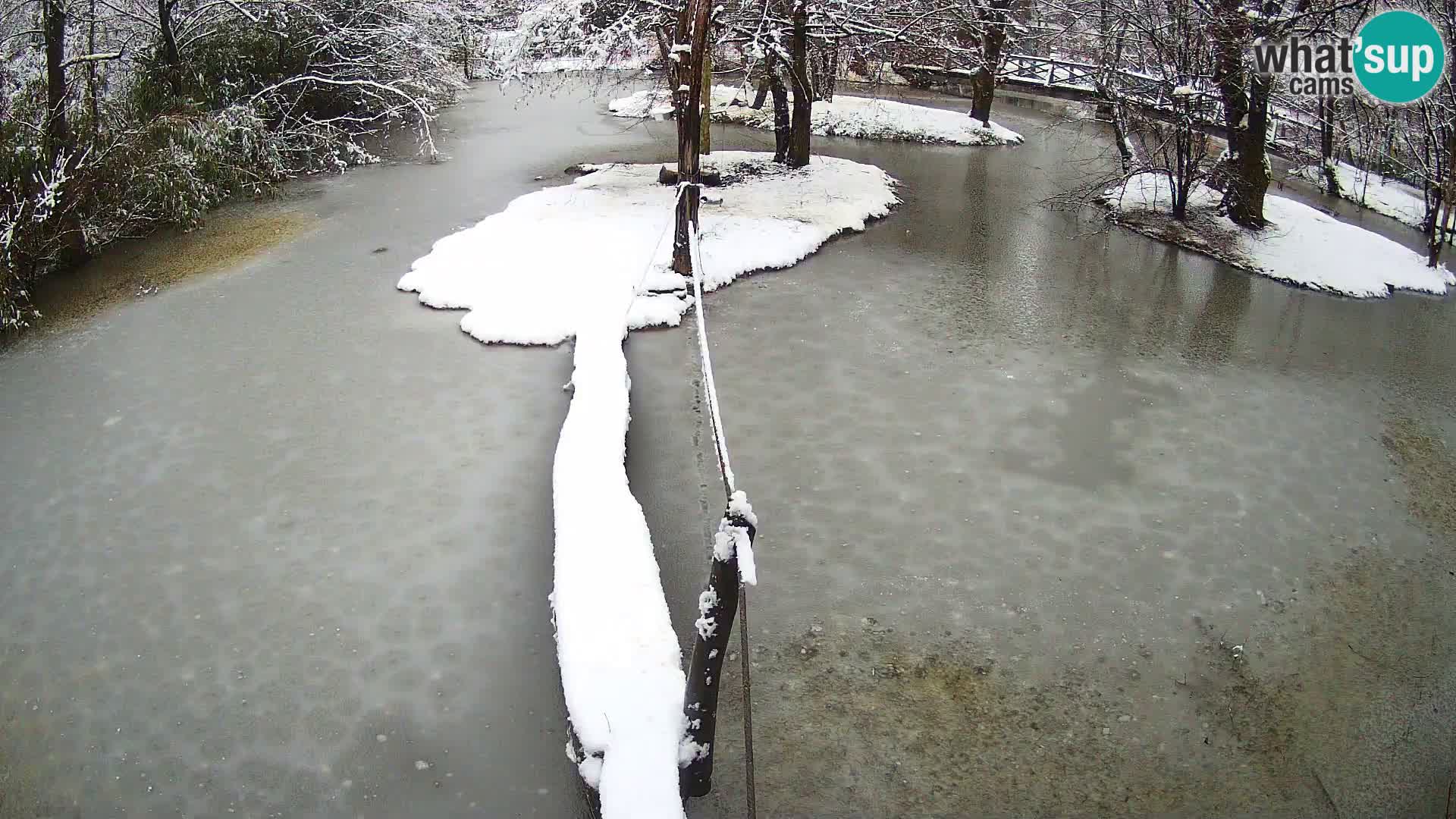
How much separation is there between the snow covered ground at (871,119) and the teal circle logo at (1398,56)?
699cm

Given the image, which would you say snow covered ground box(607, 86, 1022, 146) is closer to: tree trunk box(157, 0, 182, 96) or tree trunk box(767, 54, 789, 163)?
tree trunk box(767, 54, 789, 163)

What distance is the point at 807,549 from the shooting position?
5750 millimetres

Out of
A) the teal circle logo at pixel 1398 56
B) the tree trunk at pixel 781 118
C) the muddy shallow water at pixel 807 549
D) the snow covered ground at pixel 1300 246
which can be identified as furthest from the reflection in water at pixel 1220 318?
the tree trunk at pixel 781 118

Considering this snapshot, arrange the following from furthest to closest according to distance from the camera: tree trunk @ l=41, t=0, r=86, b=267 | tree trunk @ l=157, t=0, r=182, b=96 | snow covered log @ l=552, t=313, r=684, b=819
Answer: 1. tree trunk @ l=157, t=0, r=182, b=96
2. tree trunk @ l=41, t=0, r=86, b=267
3. snow covered log @ l=552, t=313, r=684, b=819

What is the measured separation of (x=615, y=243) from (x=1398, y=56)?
32.8 feet

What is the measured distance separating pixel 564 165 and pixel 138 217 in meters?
6.24

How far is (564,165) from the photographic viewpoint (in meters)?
15.3

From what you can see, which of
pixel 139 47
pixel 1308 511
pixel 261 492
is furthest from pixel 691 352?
pixel 139 47

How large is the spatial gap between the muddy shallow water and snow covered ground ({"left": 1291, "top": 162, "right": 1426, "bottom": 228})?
471 cm

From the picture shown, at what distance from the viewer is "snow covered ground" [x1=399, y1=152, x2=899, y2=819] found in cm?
371

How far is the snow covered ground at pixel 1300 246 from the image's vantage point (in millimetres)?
10680

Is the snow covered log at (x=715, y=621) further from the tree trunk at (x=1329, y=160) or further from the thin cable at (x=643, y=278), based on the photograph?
the tree trunk at (x=1329, y=160)

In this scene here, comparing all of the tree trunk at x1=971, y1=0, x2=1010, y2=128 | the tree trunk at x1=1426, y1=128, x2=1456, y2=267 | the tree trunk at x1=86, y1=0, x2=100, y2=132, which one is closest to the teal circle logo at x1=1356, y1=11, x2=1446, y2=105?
the tree trunk at x1=1426, y1=128, x2=1456, y2=267

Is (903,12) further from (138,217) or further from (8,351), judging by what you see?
(8,351)
